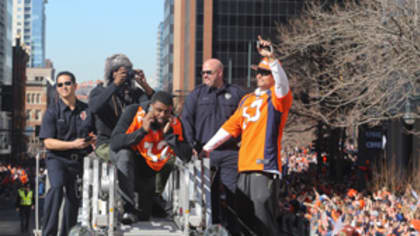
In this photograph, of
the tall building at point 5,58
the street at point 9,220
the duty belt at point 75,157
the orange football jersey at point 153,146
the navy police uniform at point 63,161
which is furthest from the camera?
the tall building at point 5,58

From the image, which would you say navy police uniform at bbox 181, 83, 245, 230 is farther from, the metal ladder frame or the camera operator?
the metal ladder frame

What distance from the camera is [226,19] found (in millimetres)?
88125

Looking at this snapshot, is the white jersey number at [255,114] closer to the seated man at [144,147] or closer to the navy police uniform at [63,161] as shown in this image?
the seated man at [144,147]

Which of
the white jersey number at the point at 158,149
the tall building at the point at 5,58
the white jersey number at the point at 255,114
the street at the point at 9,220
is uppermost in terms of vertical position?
the tall building at the point at 5,58

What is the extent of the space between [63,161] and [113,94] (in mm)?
858

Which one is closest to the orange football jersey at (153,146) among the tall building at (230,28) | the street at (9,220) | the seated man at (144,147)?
the seated man at (144,147)

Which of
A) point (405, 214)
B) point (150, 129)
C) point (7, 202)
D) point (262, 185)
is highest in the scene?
point (150, 129)

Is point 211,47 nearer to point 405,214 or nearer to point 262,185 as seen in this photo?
point 405,214

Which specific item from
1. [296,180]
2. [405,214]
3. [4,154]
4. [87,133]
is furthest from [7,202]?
[4,154]

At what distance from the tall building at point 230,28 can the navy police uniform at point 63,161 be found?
2914 inches

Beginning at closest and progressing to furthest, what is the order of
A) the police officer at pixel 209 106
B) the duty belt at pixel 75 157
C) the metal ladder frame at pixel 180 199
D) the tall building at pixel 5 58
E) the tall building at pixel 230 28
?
the metal ladder frame at pixel 180 199, the police officer at pixel 209 106, the duty belt at pixel 75 157, the tall building at pixel 230 28, the tall building at pixel 5 58

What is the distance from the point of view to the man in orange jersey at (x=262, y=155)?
22.3ft

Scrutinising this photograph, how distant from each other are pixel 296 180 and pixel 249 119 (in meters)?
19.4

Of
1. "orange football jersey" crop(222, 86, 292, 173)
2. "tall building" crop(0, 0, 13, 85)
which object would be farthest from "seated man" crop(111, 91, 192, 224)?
"tall building" crop(0, 0, 13, 85)
